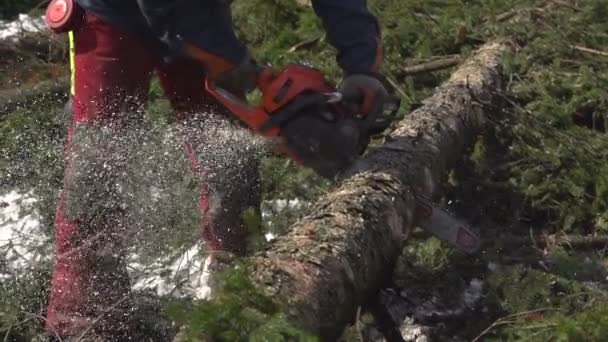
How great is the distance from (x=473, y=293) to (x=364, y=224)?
29.2 inches

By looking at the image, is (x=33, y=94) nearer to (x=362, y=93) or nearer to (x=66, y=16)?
(x=66, y=16)

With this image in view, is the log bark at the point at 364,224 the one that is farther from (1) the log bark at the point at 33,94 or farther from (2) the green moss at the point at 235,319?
(1) the log bark at the point at 33,94

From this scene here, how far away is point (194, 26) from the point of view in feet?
11.4

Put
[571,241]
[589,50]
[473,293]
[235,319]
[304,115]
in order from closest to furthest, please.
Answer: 1. [235,319]
2. [304,115]
3. [473,293]
4. [571,241]
5. [589,50]

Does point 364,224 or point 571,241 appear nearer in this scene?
point 364,224

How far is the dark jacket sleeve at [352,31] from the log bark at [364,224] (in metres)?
0.41

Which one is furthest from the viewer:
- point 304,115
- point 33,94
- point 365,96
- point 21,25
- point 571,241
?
point 21,25

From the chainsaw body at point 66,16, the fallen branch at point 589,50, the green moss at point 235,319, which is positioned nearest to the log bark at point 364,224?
the green moss at point 235,319

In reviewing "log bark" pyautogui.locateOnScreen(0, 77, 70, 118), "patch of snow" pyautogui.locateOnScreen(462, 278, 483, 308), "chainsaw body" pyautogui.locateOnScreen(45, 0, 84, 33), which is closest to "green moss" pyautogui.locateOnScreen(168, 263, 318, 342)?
"patch of snow" pyautogui.locateOnScreen(462, 278, 483, 308)

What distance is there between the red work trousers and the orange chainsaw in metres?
0.33

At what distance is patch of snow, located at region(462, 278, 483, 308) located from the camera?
3.84 metres

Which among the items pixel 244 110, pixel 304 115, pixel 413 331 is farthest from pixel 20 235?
pixel 413 331

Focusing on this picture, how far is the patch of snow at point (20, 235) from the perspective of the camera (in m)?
3.54

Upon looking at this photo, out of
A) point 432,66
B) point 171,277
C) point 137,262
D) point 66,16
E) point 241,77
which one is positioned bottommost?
point 432,66
